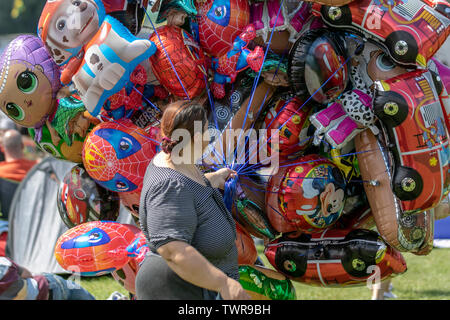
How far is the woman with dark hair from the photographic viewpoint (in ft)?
7.54

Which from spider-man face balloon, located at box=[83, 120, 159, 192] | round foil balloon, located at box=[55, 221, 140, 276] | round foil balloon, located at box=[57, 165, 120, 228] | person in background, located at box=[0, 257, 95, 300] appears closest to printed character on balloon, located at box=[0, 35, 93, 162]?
A: round foil balloon, located at box=[57, 165, 120, 228]

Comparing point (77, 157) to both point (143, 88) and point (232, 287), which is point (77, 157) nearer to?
point (143, 88)

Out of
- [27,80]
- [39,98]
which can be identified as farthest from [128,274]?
[27,80]

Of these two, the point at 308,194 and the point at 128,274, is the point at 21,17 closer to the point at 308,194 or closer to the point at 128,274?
the point at 128,274

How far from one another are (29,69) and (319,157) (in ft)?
5.62

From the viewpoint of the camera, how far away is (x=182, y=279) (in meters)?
2.47

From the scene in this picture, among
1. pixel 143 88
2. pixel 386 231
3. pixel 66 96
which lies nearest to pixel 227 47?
pixel 143 88

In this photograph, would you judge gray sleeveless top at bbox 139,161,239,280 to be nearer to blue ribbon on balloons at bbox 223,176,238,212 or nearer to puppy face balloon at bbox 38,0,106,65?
blue ribbon on balloons at bbox 223,176,238,212

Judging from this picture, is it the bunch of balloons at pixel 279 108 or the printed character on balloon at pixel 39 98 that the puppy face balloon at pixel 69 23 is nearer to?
the bunch of balloons at pixel 279 108

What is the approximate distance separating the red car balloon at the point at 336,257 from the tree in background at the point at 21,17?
1250cm

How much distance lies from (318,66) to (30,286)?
209 cm

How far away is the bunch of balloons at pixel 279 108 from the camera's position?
10.4 ft

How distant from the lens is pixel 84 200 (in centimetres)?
393

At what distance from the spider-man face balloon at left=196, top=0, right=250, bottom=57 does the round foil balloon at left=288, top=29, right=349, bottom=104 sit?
1.12 ft
